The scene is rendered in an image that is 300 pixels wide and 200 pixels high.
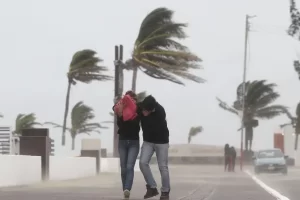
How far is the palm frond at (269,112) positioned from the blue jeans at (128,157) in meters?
55.3

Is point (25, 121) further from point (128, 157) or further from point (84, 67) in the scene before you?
point (128, 157)

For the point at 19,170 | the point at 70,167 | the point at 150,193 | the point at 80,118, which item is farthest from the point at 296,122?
the point at 150,193

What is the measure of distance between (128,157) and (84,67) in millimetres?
32653

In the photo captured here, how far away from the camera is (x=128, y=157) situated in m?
11.6

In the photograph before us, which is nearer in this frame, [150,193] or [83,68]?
[150,193]

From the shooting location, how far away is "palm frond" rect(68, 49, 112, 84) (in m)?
43.8

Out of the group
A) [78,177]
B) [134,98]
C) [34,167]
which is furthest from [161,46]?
[134,98]

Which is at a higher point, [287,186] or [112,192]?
[112,192]

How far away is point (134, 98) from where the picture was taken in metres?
11.6

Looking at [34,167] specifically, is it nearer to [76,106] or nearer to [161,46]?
[161,46]

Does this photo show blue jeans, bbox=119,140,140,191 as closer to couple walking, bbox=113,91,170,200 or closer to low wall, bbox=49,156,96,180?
couple walking, bbox=113,91,170,200

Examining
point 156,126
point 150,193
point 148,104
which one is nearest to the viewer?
A: point 148,104

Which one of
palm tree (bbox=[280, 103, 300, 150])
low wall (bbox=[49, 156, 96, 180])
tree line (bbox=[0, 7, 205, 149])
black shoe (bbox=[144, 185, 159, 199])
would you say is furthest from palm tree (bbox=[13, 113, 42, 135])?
black shoe (bbox=[144, 185, 159, 199])

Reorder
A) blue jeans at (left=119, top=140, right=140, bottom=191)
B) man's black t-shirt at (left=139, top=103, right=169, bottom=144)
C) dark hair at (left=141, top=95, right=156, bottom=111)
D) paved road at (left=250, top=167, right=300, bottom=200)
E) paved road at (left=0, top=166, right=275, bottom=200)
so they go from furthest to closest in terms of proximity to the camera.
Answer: paved road at (left=250, top=167, right=300, bottom=200), paved road at (left=0, top=166, right=275, bottom=200), blue jeans at (left=119, top=140, right=140, bottom=191), man's black t-shirt at (left=139, top=103, right=169, bottom=144), dark hair at (left=141, top=95, right=156, bottom=111)
